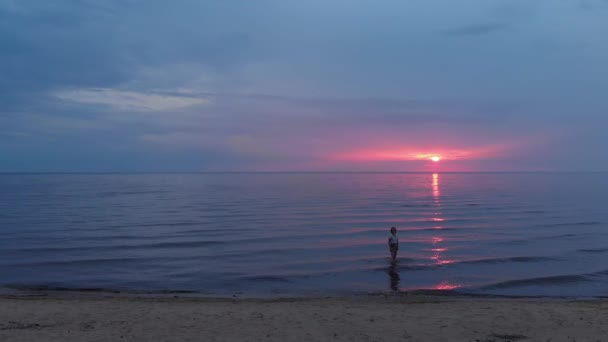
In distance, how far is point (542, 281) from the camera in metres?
19.2

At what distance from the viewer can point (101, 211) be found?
4872 centimetres

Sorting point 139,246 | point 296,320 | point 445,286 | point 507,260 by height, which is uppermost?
point 296,320

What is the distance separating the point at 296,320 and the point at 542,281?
40.1 feet

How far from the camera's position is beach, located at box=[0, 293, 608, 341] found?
1083cm

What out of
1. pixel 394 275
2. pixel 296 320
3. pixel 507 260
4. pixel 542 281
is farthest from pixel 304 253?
pixel 296 320

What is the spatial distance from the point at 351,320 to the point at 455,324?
2611mm

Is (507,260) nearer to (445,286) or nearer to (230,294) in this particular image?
(445,286)

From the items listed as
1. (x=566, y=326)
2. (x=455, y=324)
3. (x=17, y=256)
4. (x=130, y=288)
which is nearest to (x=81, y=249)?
(x=17, y=256)

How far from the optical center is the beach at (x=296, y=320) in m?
10.8

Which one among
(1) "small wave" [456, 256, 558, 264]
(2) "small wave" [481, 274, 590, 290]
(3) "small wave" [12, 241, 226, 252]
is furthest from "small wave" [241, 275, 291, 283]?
(1) "small wave" [456, 256, 558, 264]

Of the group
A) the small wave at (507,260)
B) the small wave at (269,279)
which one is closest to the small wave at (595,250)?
the small wave at (507,260)

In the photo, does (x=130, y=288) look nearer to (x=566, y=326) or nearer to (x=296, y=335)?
(x=296, y=335)

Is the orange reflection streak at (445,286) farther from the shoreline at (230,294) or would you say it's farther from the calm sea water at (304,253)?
the shoreline at (230,294)

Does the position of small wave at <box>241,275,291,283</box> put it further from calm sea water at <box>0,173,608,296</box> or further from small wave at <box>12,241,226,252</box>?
small wave at <box>12,241,226,252</box>
